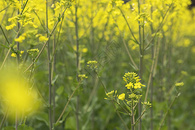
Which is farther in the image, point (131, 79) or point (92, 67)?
point (92, 67)

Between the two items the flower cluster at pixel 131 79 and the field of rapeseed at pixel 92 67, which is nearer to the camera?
the flower cluster at pixel 131 79

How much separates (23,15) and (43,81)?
11.8ft

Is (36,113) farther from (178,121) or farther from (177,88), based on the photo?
(178,121)

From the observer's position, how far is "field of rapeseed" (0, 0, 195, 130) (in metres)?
2.33

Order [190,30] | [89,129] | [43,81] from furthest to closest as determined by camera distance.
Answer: [190,30] → [43,81] → [89,129]

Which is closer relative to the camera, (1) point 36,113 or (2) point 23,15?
(2) point 23,15

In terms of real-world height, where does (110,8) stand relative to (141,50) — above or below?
above

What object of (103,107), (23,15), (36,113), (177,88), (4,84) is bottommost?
(103,107)

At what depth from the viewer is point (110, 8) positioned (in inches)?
121

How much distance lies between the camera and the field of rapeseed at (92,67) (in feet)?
7.65

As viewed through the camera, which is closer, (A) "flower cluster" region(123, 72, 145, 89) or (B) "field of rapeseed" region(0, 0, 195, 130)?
(A) "flower cluster" region(123, 72, 145, 89)

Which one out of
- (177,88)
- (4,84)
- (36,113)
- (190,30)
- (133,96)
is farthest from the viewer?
(190,30)

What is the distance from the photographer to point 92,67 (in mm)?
2525

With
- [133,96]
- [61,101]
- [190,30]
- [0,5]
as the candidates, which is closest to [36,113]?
[61,101]
